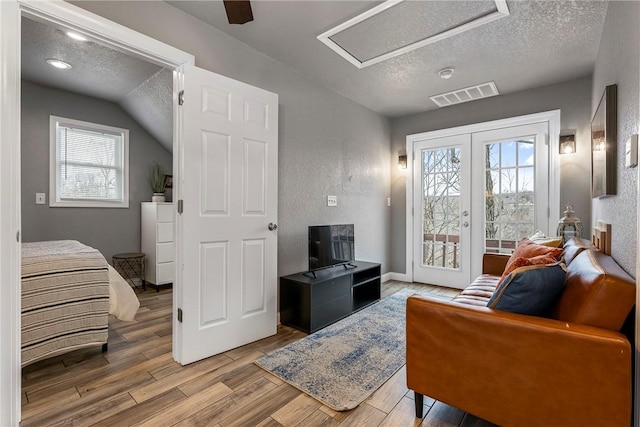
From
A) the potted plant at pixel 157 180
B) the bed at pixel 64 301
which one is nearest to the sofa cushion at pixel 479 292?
the bed at pixel 64 301

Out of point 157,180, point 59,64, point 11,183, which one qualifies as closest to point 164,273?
point 157,180

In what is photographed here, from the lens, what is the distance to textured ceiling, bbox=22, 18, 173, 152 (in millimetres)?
2559

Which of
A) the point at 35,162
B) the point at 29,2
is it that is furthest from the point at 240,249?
the point at 35,162

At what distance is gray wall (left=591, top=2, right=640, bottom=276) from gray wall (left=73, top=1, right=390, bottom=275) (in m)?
2.33

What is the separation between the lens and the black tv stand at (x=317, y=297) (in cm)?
262

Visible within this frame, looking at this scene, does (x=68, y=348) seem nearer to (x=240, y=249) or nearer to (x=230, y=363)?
(x=230, y=363)

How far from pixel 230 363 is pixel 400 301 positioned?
2065 millimetres

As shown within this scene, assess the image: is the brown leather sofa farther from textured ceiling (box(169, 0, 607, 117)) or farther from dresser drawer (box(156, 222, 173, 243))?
dresser drawer (box(156, 222, 173, 243))

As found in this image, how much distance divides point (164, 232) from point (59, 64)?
81.3 inches

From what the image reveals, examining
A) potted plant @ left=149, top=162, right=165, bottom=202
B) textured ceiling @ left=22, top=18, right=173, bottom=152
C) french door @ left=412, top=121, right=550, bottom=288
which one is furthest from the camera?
potted plant @ left=149, top=162, right=165, bottom=202

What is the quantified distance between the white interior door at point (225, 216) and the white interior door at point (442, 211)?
8.23 feet

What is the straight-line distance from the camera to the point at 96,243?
3891 mm

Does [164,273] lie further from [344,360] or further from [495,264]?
[495,264]

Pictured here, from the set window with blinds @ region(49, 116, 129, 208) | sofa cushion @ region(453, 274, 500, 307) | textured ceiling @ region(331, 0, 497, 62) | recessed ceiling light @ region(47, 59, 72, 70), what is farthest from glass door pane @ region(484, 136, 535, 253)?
window with blinds @ region(49, 116, 129, 208)
